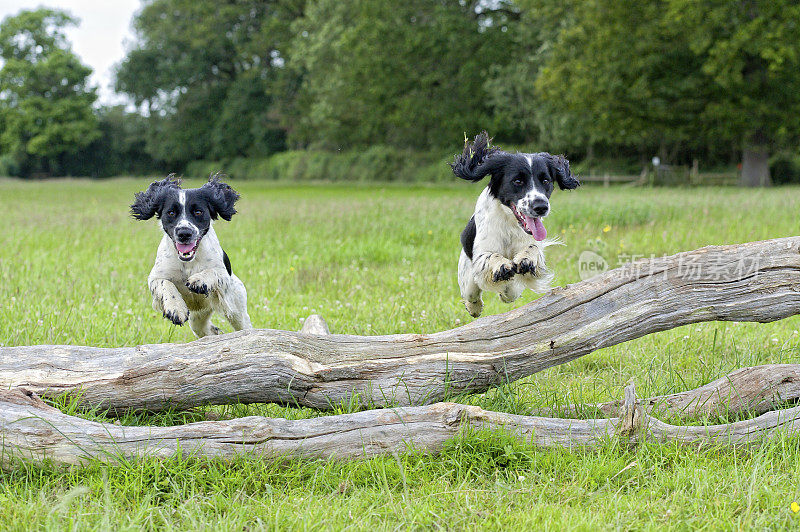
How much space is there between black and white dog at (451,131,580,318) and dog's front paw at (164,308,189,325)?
60.4 inches

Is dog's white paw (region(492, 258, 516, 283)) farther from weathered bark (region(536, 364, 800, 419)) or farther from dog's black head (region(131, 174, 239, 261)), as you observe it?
dog's black head (region(131, 174, 239, 261))

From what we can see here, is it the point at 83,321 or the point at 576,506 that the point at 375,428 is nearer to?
the point at 576,506

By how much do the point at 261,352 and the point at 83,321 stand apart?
8.71ft

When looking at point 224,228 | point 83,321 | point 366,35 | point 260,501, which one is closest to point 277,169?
point 366,35

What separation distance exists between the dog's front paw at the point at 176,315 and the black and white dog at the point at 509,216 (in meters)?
1.53

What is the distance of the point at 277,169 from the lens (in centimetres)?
4647

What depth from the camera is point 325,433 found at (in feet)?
10.6

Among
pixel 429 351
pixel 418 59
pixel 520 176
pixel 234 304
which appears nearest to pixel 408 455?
pixel 429 351

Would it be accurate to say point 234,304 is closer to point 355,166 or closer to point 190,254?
point 190,254

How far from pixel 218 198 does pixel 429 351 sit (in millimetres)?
1372

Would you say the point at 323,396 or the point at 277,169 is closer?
the point at 323,396

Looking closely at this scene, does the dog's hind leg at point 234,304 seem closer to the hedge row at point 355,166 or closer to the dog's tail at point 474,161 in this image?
the dog's tail at point 474,161

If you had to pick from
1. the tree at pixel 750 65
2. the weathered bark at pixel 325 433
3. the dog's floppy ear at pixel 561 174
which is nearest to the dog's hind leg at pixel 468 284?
the dog's floppy ear at pixel 561 174

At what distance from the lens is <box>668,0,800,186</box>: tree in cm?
2359
